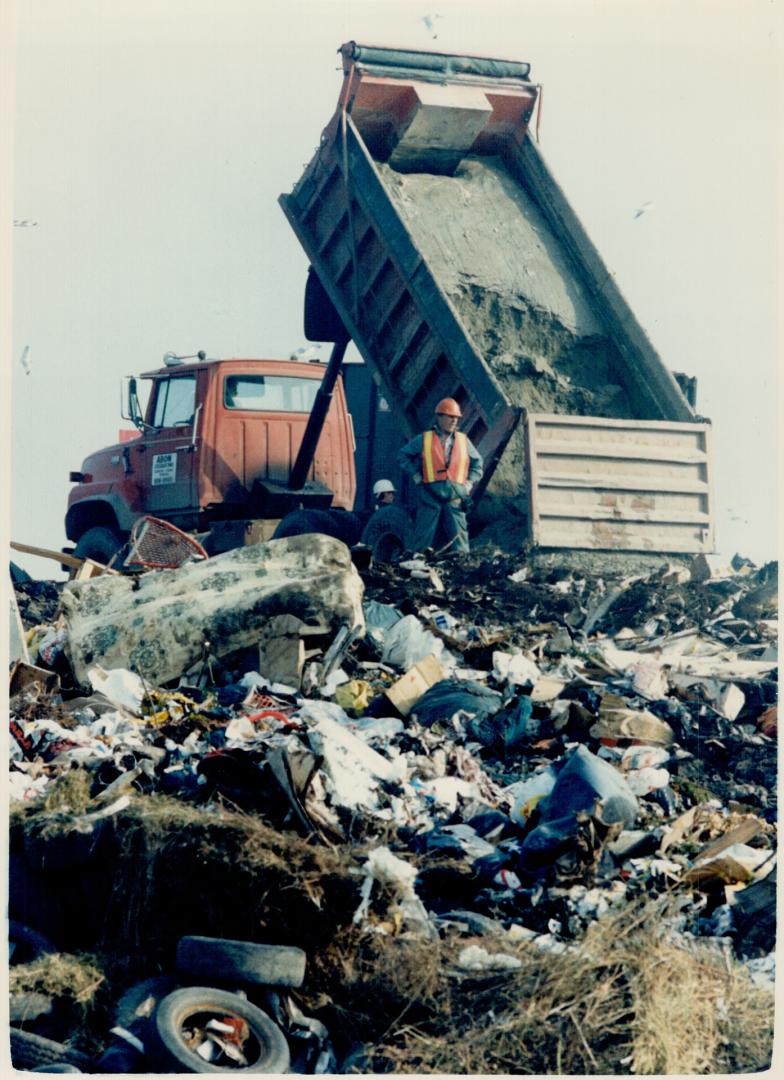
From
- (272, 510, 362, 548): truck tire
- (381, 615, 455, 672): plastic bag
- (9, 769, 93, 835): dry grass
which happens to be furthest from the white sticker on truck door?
(9, 769, 93, 835): dry grass

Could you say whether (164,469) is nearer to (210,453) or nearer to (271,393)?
(210,453)

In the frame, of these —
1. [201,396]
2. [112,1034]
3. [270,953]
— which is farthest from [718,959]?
[201,396]

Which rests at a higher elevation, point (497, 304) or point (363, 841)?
point (497, 304)

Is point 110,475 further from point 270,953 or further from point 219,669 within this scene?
point 270,953

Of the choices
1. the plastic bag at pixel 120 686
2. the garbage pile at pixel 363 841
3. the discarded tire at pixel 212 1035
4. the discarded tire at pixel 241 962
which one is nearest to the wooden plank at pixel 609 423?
the garbage pile at pixel 363 841

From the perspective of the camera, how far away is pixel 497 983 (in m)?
3.48

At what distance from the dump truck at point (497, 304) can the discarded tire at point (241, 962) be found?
4898 mm

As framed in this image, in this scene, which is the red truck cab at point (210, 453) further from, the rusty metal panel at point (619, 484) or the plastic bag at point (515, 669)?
the plastic bag at point (515, 669)

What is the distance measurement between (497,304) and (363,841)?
537 centimetres

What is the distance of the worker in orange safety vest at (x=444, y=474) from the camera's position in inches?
324

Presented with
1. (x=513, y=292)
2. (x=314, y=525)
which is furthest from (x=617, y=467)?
(x=314, y=525)

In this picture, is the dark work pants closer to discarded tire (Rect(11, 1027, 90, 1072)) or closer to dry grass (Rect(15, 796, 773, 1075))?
dry grass (Rect(15, 796, 773, 1075))

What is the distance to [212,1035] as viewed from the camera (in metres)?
3.35

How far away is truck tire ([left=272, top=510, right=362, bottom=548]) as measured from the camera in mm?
9289
